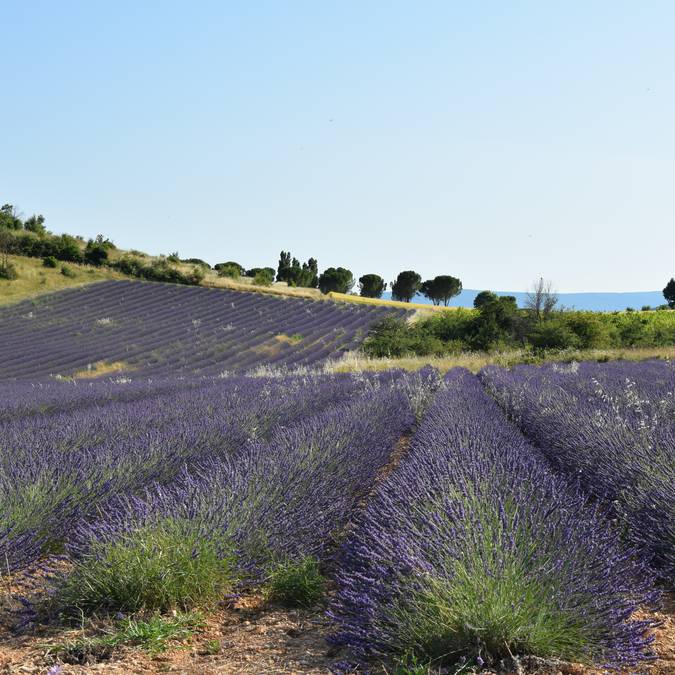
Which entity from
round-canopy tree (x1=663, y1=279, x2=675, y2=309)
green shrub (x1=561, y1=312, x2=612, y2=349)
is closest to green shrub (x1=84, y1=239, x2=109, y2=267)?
green shrub (x1=561, y1=312, x2=612, y2=349)

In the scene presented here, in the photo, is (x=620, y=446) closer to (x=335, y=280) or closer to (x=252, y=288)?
(x=252, y=288)

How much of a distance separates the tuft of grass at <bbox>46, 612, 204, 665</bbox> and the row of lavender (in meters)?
15.4

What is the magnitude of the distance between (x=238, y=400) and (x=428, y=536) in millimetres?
6169

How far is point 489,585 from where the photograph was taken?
212cm

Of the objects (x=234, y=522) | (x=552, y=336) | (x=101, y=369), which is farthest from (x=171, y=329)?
(x=234, y=522)

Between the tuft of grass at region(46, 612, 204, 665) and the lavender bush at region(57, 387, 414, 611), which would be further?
the lavender bush at region(57, 387, 414, 611)

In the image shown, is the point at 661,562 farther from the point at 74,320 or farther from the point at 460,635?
the point at 74,320

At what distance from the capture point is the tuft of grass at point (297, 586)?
2930 mm

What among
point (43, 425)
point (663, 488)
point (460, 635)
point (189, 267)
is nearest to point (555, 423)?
point (663, 488)

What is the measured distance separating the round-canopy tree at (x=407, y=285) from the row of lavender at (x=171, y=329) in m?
30.2

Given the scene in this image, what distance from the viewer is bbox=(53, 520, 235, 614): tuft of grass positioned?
2740mm

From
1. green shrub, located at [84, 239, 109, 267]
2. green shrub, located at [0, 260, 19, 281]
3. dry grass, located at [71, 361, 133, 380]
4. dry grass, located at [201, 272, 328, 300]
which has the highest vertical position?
green shrub, located at [84, 239, 109, 267]

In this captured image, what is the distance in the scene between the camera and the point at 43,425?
6.80 metres

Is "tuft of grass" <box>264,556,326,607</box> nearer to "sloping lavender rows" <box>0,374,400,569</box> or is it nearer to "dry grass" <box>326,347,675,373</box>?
"sloping lavender rows" <box>0,374,400,569</box>
